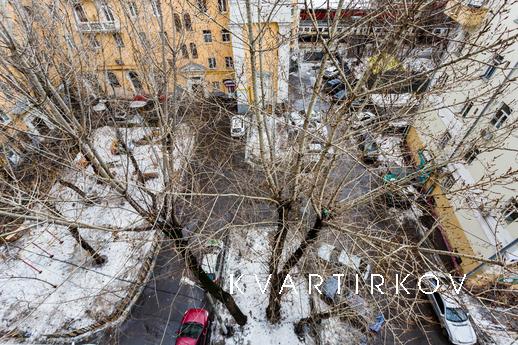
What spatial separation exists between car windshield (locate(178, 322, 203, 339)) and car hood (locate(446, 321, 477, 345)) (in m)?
8.72

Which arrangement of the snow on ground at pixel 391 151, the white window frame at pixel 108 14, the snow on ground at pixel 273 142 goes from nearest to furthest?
the snow on ground at pixel 391 151 < the snow on ground at pixel 273 142 < the white window frame at pixel 108 14

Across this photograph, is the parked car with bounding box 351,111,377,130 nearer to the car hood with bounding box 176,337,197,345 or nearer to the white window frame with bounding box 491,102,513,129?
the white window frame with bounding box 491,102,513,129

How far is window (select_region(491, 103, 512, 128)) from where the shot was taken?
9.49 meters

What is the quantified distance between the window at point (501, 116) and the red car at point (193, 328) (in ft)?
40.9

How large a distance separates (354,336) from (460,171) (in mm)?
7806

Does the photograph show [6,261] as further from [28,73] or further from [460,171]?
[460,171]

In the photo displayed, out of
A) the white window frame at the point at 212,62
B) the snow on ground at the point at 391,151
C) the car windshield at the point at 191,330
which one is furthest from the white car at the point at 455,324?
the white window frame at the point at 212,62

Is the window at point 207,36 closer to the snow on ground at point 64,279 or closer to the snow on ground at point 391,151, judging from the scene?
the snow on ground at point 64,279

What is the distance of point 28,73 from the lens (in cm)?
510

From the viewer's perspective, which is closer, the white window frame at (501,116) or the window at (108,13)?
the white window frame at (501,116)

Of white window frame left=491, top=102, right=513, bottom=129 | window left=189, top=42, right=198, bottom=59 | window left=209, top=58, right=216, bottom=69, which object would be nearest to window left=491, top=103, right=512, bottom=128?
white window frame left=491, top=102, right=513, bottom=129

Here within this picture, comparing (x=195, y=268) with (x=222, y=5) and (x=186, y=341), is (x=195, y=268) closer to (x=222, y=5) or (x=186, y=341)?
(x=186, y=341)

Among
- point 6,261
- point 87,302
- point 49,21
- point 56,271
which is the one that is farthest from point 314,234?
point 6,261

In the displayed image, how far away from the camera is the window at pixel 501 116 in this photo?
9.49m
